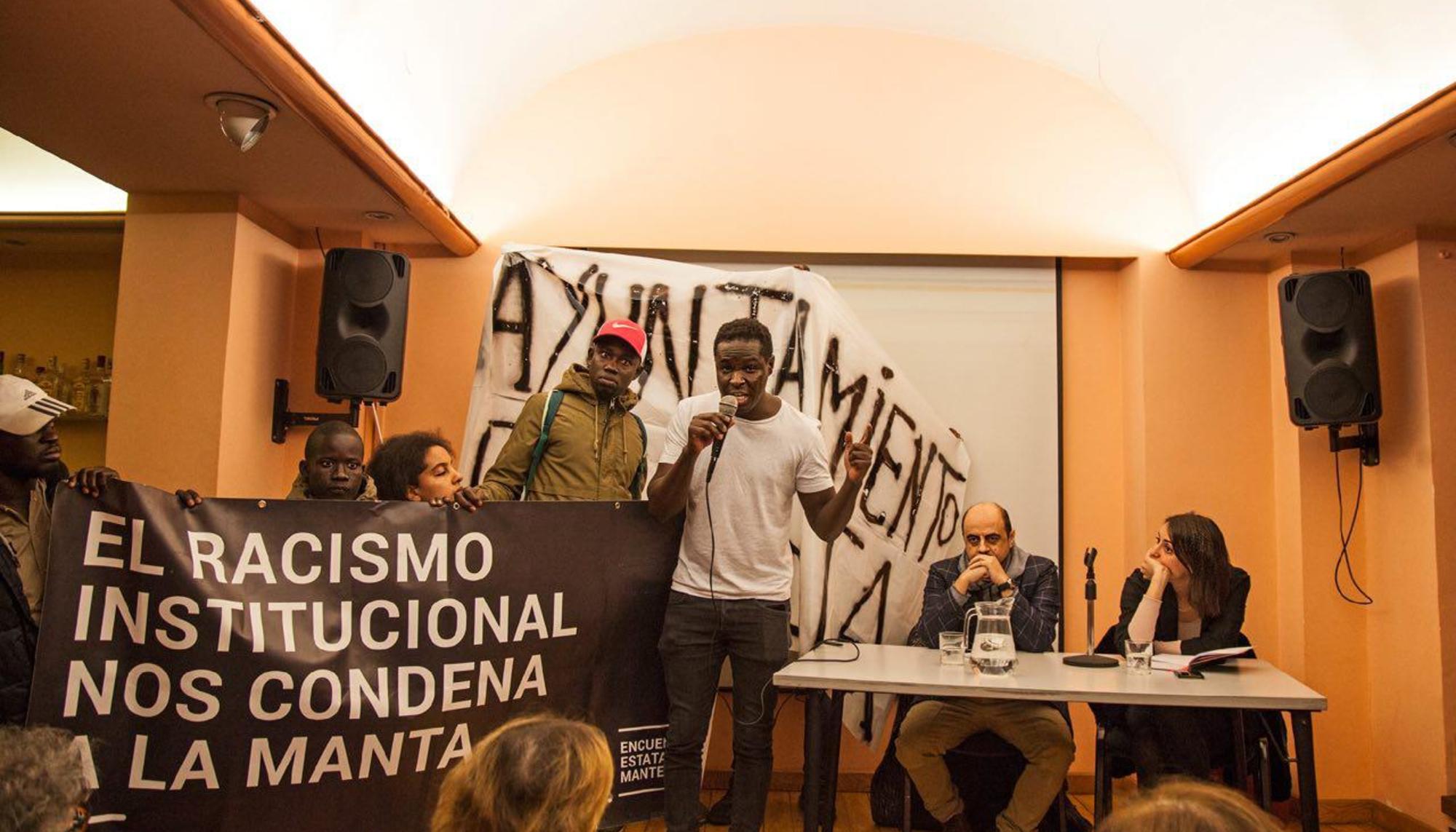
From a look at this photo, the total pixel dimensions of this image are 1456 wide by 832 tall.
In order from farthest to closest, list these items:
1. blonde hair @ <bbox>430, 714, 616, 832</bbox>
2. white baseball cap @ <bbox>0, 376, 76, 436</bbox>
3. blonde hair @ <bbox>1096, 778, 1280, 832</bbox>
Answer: white baseball cap @ <bbox>0, 376, 76, 436</bbox>
blonde hair @ <bbox>430, 714, 616, 832</bbox>
blonde hair @ <bbox>1096, 778, 1280, 832</bbox>

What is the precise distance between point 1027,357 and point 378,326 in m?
2.62

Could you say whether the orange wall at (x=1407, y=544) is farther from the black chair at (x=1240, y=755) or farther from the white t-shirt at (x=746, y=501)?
the white t-shirt at (x=746, y=501)

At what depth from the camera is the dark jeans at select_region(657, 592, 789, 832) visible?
118 inches

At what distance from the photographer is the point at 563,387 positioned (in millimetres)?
3336

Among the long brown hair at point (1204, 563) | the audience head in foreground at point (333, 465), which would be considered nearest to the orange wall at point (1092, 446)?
the long brown hair at point (1204, 563)

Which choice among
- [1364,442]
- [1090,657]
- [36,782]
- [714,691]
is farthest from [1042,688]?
[36,782]

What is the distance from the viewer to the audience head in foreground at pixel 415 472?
10.6ft

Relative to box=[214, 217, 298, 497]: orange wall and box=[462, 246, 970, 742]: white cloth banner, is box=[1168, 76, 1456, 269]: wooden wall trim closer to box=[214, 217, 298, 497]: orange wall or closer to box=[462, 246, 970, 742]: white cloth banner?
box=[462, 246, 970, 742]: white cloth banner

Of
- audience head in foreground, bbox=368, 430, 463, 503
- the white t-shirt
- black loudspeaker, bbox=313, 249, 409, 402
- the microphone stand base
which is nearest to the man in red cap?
audience head in foreground, bbox=368, 430, 463, 503

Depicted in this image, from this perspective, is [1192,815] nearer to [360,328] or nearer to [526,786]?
[526,786]

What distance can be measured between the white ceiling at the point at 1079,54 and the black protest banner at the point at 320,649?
1431 millimetres

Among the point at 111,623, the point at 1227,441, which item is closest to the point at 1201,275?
the point at 1227,441

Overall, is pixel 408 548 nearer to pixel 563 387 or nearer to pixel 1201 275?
pixel 563 387

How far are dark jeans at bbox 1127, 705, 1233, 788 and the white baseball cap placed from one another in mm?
3099
